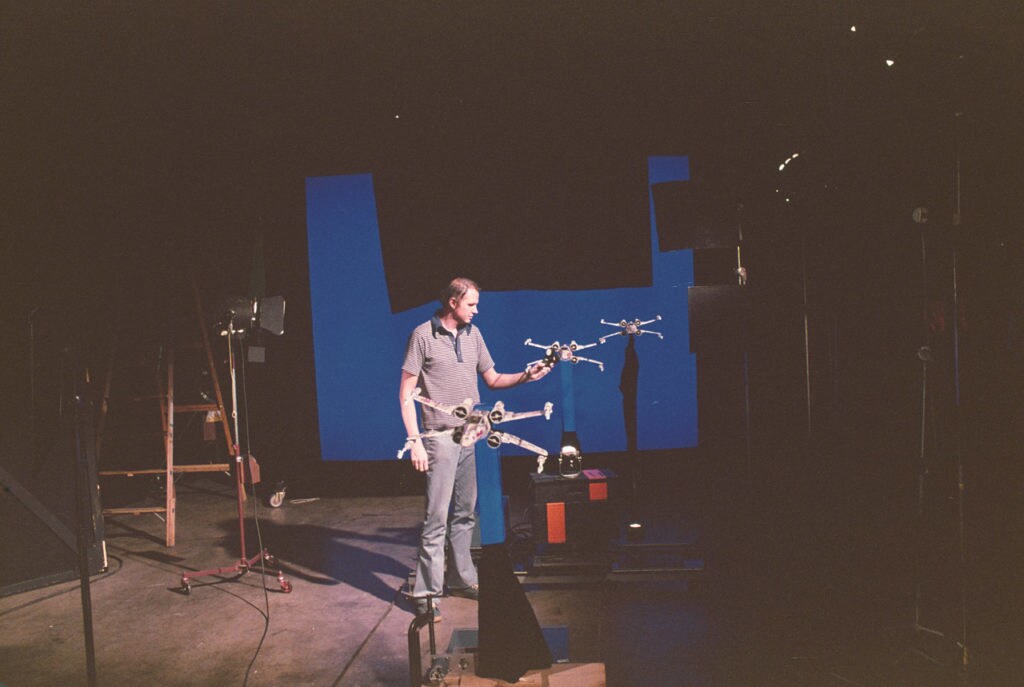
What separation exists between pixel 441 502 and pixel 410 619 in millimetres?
649

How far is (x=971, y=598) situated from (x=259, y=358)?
408cm

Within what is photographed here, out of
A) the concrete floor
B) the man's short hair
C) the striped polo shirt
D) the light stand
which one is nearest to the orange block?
the concrete floor

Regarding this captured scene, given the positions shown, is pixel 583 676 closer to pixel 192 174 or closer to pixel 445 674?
pixel 445 674

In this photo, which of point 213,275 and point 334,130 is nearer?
point 334,130

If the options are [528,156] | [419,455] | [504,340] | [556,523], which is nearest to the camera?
[419,455]

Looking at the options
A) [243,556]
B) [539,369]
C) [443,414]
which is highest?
[539,369]

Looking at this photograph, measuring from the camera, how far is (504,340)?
601 centimetres

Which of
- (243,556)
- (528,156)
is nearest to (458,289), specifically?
(243,556)

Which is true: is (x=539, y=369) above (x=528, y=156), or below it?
below

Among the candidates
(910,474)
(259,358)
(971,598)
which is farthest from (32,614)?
(910,474)

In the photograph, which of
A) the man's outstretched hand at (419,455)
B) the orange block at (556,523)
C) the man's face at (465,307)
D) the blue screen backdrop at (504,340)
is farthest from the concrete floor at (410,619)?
the man's face at (465,307)

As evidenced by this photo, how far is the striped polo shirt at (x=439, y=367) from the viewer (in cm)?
353

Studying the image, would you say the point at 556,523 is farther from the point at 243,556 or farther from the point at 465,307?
the point at 243,556

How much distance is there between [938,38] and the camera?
9.53ft
